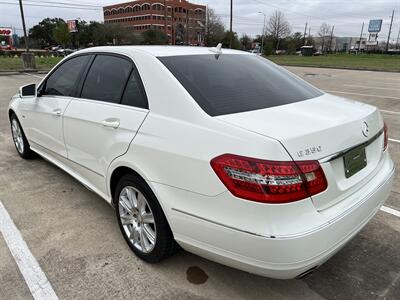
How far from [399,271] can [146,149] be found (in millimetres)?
2058

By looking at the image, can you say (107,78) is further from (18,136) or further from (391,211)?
(391,211)

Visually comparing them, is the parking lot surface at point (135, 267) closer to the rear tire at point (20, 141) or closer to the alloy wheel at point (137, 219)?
the alloy wheel at point (137, 219)

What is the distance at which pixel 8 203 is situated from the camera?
3766 mm

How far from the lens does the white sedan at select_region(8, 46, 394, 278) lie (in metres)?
1.91

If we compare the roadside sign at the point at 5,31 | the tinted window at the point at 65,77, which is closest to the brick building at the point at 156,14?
the roadside sign at the point at 5,31

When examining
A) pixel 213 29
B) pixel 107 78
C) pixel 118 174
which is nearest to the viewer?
pixel 118 174

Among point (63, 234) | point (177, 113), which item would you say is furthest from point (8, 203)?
point (177, 113)

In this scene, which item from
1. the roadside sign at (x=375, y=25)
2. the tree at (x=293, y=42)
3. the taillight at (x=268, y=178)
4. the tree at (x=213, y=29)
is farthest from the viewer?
the tree at (x=293, y=42)

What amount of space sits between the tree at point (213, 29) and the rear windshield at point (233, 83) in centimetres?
6247

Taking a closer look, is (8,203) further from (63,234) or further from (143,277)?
(143,277)

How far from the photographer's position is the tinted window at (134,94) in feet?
8.61

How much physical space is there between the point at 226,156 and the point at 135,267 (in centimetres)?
130

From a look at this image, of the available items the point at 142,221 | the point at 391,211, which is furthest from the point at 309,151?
the point at 391,211

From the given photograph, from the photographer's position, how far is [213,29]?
6919cm
